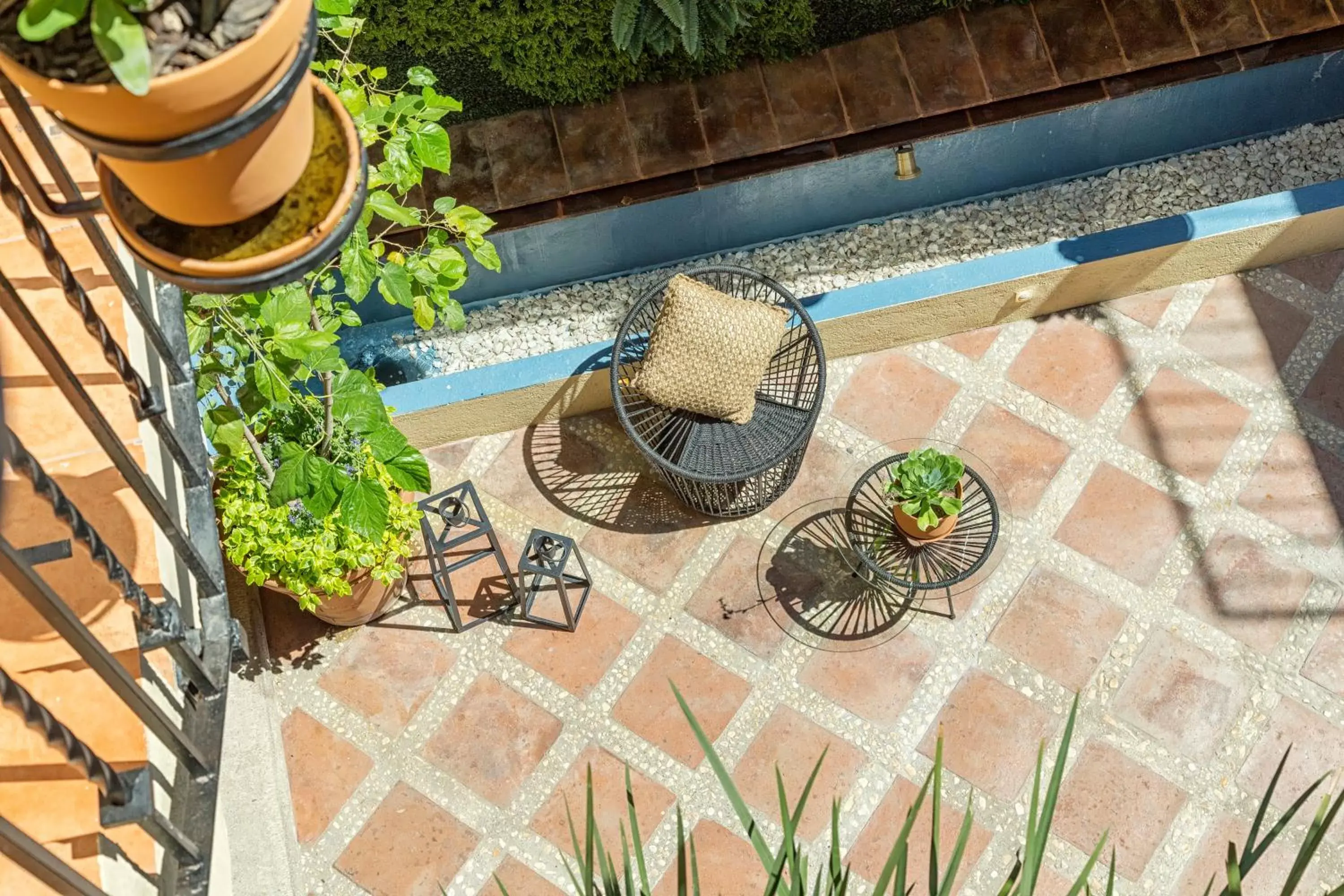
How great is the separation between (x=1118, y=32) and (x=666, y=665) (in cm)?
309

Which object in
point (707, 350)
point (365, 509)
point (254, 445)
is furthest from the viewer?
point (707, 350)

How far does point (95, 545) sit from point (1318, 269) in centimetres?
475

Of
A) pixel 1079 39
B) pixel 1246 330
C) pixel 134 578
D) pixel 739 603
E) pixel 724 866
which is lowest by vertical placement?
pixel 724 866

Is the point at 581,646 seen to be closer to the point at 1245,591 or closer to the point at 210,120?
the point at 1245,591

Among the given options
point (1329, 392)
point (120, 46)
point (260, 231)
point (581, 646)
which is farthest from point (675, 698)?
point (120, 46)

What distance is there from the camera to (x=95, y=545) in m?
1.72

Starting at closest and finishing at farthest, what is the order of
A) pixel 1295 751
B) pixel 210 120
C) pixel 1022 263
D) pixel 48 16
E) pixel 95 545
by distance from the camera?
1. pixel 48 16
2. pixel 210 120
3. pixel 95 545
4. pixel 1295 751
5. pixel 1022 263

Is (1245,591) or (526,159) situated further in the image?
(526,159)

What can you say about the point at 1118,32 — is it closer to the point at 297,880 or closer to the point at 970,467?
the point at 970,467

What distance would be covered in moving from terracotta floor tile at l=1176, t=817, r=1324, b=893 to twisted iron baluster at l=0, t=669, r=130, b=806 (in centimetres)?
346

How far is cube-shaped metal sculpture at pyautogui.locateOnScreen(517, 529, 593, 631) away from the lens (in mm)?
4008

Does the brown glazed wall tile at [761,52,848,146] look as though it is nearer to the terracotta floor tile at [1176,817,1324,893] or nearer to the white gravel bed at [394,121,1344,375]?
the white gravel bed at [394,121,1344,375]

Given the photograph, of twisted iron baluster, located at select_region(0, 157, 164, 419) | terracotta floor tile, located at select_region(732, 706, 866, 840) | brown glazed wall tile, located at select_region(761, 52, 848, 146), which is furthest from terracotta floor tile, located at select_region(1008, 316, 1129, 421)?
twisted iron baluster, located at select_region(0, 157, 164, 419)

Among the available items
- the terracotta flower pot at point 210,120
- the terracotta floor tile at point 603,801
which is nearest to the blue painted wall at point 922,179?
the terracotta floor tile at point 603,801
